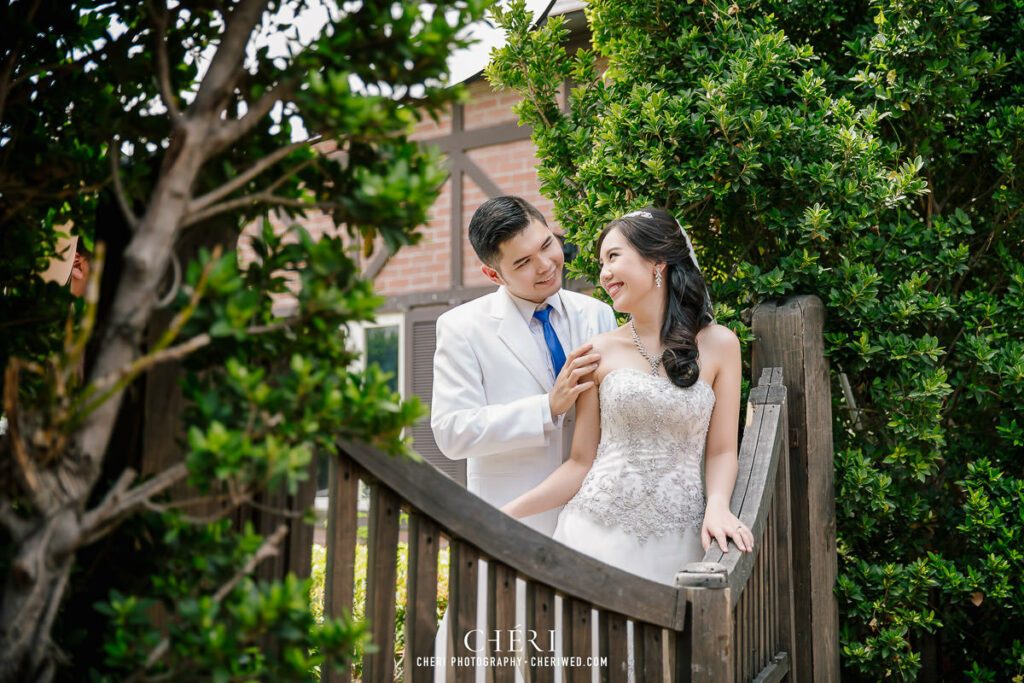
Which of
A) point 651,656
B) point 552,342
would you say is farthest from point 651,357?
point 651,656

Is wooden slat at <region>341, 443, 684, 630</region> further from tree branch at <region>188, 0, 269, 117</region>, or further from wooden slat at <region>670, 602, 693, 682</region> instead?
tree branch at <region>188, 0, 269, 117</region>

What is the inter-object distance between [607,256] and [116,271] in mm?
1859

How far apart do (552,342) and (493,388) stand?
31 centimetres

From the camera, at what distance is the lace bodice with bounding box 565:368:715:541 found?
2.81 metres

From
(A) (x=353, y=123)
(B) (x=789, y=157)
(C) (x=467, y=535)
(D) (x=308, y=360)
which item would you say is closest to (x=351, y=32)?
(A) (x=353, y=123)

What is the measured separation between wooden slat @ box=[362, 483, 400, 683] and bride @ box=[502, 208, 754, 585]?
116cm

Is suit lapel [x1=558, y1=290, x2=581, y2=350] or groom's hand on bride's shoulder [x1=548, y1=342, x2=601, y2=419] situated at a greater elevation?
suit lapel [x1=558, y1=290, x2=581, y2=350]

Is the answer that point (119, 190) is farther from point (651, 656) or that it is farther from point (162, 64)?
point (651, 656)

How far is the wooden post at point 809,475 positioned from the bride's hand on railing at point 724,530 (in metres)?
0.52

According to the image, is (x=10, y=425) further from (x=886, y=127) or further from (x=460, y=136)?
(x=460, y=136)

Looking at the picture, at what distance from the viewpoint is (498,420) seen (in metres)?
3.03

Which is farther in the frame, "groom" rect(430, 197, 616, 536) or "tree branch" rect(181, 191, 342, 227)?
"groom" rect(430, 197, 616, 536)

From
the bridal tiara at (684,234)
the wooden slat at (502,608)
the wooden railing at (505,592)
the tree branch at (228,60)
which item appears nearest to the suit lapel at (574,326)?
the bridal tiara at (684,234)

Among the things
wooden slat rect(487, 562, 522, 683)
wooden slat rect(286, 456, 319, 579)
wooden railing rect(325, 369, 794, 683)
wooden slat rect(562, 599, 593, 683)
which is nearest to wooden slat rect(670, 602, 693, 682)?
wooden railing rect(325, 369, 794, 683)
